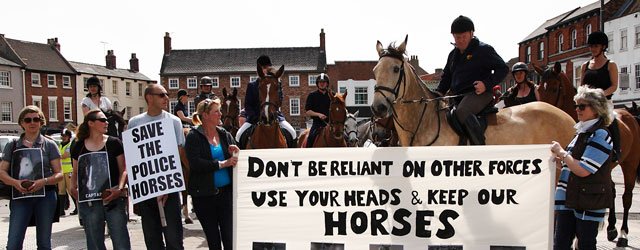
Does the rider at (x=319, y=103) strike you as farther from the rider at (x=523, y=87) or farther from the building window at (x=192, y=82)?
the building window at (x=192, y=82)

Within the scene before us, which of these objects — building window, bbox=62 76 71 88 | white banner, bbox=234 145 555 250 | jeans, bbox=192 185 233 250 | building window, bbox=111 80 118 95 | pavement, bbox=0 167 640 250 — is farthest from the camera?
building window, bbox=111 80 118 95

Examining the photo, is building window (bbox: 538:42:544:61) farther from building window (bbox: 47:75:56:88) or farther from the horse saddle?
building window (bbox: 47:75:56:88)

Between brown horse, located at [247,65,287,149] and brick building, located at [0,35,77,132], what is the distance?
155 ft

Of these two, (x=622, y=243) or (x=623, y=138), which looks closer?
(x=622, y=243)

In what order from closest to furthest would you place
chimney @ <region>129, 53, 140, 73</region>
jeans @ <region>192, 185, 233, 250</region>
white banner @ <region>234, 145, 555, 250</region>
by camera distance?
white banner @ <region>234, 145, 555, 250</region>, jeans @ <region>192, 185, 233, 250</region>, chimney @ <region>129, 53, 140, 73</region>

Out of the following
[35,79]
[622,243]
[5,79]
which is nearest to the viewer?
[622,243]

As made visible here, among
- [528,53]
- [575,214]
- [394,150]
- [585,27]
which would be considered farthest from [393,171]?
[528,53]

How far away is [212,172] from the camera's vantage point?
5477mm

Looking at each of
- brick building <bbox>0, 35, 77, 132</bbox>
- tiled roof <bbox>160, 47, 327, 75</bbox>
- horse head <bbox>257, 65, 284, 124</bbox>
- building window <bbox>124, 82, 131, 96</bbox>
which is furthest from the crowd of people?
building window <bbox>124, 82, 131, 96</bbox>

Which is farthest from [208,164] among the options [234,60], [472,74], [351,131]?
[234,60]

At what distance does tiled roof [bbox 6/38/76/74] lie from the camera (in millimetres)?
50594

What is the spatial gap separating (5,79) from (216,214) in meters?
51.2

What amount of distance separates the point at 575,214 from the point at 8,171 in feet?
21.1

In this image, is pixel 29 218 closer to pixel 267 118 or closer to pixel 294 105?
pixel 267 118
